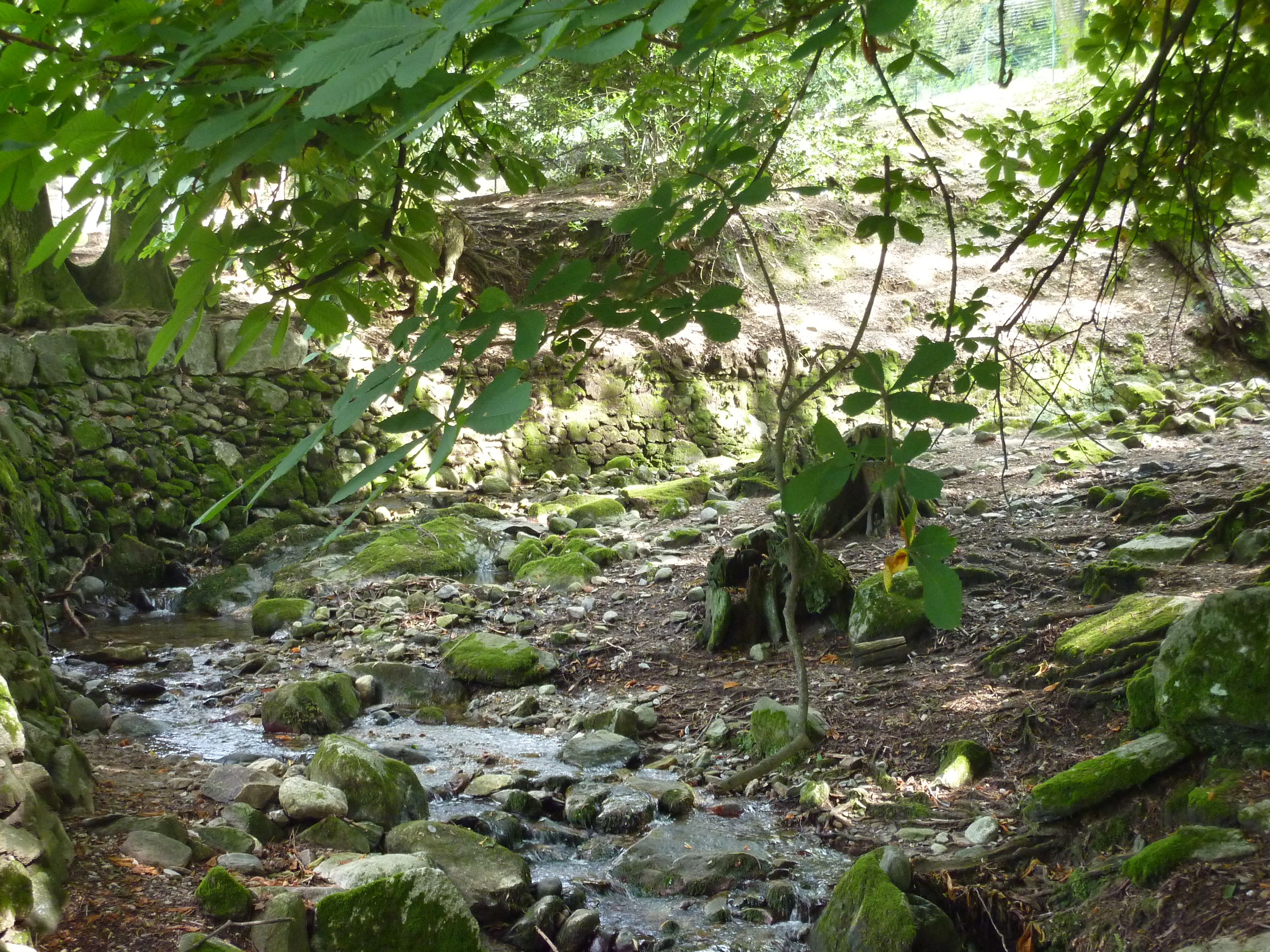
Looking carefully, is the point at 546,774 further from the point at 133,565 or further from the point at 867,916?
the point at 133,565

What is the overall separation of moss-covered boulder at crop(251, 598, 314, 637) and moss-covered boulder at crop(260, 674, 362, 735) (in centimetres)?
189

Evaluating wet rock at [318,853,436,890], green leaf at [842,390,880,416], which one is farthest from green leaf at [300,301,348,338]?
wet rock at [318,853,436,890]

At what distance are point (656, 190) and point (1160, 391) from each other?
12798mm

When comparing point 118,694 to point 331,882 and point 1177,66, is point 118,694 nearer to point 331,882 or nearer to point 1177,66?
point 331,882

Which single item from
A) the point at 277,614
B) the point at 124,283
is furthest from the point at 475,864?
the point at 124,283

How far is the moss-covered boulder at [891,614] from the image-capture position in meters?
4.69

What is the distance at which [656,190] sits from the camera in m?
1.37

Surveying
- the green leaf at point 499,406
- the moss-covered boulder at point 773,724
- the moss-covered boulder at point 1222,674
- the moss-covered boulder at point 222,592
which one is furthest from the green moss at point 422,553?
the green leaf at point 499,406

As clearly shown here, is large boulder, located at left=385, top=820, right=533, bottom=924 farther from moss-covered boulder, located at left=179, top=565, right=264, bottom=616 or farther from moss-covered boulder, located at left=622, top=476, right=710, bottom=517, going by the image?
moss-covered boulder, located at left=622, top=476, right=710, bottom=517

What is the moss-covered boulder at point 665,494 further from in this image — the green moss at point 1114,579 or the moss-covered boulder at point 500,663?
the green moss at point 1114,579

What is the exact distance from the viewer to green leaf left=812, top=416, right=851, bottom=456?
1.16 m

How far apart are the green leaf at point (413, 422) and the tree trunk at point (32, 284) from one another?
9.87m

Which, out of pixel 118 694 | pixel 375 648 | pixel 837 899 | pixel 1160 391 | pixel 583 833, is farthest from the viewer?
pixel 1160 391

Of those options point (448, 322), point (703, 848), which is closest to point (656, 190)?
point (448, 322)
